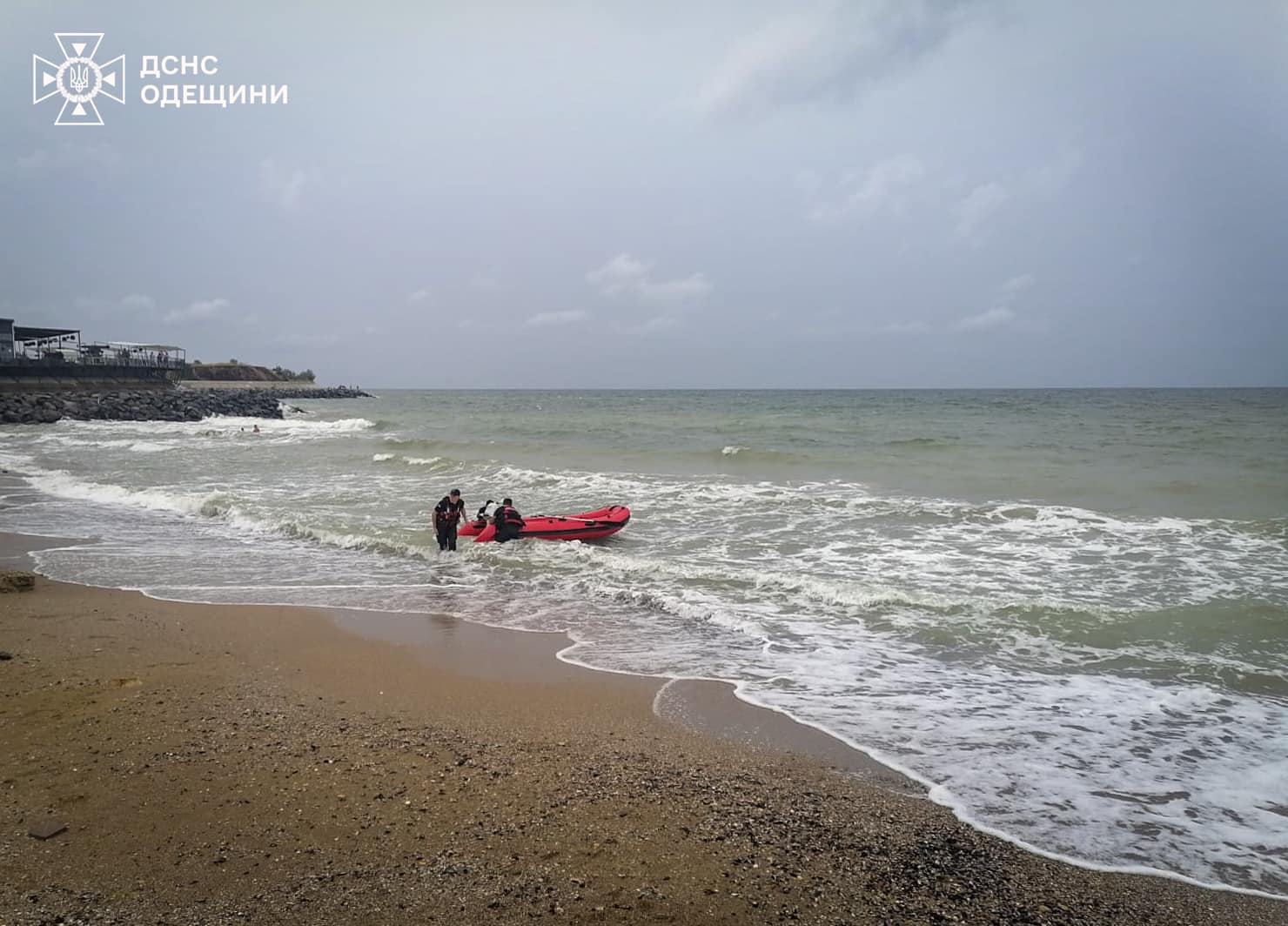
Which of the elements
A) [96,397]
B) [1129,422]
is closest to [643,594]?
[1129,422]

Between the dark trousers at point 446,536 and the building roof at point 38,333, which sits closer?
the dark trousers at point 446,536

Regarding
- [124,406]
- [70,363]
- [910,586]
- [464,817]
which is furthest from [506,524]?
[70,363]

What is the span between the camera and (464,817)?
3.75m

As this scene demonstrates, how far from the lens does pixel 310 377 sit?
113 metres

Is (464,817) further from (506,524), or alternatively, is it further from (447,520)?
(506,524)

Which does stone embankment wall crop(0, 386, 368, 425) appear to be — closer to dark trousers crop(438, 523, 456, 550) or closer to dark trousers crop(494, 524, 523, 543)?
dark trousers crop(438, 523, 456, 550)

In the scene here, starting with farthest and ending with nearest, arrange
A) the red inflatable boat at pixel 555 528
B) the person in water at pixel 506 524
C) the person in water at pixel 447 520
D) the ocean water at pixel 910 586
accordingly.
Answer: the red inflatable boat at pixel 555 528 < the person in water at pixel 506 524 < the person in water at pixel 447 520 < the ocean water at pixel 910 586

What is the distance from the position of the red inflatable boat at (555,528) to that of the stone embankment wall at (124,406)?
3890cm

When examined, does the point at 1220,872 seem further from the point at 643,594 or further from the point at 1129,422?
the point at 1129,422

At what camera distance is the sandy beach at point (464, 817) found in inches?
123

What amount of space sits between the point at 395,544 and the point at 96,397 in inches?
1879

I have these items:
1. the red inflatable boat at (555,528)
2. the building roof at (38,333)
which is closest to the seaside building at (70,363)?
the building roof at (38,333)

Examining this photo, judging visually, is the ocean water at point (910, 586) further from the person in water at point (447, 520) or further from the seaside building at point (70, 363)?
the seaside building at point (70, 363)

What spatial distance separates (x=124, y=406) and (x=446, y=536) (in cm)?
4356
